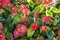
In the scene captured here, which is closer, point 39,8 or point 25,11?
point 25,11

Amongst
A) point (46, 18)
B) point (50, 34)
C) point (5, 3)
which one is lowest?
point (50, 34)

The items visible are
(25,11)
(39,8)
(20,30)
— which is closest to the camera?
(20,30)

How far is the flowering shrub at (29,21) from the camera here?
197 cm

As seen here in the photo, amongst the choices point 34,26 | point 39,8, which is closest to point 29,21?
point 34,26

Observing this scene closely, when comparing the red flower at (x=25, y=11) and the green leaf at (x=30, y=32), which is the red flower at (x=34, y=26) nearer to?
the green leaf at (x=30, y=32)

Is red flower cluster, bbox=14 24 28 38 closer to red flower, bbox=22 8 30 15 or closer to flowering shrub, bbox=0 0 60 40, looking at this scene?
flowering shrub, bbox=0 0 60 40

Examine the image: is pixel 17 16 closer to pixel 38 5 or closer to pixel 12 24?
pixel 12 24

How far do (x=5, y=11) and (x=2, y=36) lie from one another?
0.37 metres

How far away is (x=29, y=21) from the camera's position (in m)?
2.06

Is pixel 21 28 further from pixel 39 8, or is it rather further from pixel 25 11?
pixel 39 8

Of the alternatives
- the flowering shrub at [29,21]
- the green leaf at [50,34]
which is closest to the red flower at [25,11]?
the flowering shrub at [29,21]

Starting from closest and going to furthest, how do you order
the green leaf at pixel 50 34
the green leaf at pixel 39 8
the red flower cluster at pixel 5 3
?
the green leaf at pixel 50 34 < the red flower cluster at pixel 5 3 < the green leaf at pixel 39 8

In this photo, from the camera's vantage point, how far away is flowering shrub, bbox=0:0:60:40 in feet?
6.46

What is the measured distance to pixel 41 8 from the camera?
218 centimetres
